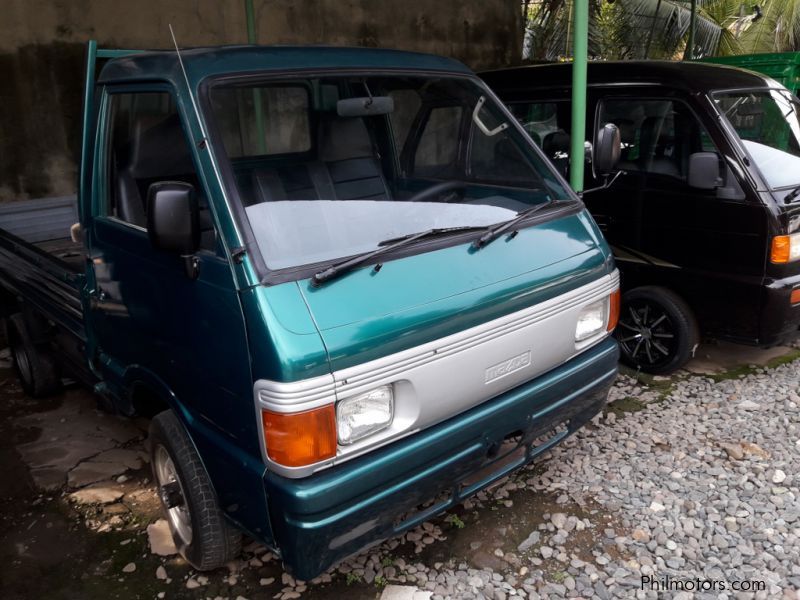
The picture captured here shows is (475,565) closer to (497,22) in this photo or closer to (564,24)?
(497,22)

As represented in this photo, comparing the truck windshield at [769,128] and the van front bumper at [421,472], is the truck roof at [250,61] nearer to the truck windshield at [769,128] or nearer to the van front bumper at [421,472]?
the van front bumper at [421,472]

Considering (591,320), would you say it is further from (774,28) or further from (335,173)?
(774,28)

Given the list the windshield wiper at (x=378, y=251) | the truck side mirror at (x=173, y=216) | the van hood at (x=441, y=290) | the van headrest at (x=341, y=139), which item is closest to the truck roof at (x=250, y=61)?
the van headrest at (x=341, y=139)

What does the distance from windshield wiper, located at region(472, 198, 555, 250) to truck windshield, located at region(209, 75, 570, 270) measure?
50 millimetres

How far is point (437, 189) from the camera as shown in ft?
10.4

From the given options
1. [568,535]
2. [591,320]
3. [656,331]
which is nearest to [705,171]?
[656,331]

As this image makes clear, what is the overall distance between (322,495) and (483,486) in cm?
84

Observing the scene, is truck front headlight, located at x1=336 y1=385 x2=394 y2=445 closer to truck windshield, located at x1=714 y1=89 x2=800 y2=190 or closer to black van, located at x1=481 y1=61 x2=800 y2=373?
black van, located at x1=481 y1=61 x2=800 y2=373

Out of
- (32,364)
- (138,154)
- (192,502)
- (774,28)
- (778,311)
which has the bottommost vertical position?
(32,364)

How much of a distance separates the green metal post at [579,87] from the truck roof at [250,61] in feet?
3.72

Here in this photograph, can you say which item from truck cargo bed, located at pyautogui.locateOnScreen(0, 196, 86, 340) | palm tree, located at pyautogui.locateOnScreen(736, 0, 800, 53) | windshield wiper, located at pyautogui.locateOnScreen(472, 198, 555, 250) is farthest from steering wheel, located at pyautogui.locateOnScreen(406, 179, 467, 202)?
palm tree, located at pyautogui.locateOnScreen(736, 0, 800, 53)

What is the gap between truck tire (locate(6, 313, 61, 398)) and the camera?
4.52 meters

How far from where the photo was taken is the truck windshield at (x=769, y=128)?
4.15 m

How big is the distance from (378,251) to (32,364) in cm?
327
